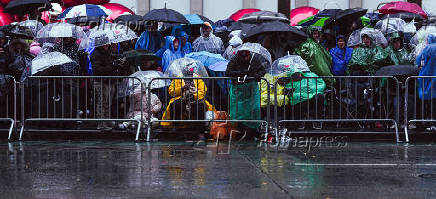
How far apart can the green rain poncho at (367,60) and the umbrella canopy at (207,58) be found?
2572mm

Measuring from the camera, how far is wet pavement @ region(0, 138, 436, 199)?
21.0 feet

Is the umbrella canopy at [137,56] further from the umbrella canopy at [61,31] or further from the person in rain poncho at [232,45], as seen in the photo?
the person in rain poncho at [232,45]

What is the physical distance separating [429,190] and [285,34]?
312 inches

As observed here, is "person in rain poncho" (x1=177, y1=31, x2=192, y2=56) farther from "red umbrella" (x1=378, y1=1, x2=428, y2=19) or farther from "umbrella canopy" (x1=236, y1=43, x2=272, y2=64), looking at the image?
"red umbrella" (x1=378, y1=1, x2=428, y2=19)

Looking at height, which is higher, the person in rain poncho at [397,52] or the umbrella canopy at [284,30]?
the umbrella canopy at [284,30]

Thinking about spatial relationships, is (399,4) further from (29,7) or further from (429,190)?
(429,190)

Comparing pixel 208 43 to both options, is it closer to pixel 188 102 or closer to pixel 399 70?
pixel 188 102

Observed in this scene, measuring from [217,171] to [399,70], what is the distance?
250 inches

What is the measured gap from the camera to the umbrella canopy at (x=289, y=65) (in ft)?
42.5

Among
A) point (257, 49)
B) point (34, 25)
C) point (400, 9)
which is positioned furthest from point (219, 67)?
point (400, 9)

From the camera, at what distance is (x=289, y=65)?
13.0 m

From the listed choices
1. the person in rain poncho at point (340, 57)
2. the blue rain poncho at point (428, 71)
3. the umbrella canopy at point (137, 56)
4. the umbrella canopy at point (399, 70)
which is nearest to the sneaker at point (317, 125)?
the umbrella canopy at point (399, 70)

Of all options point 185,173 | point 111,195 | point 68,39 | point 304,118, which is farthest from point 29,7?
point 111,195

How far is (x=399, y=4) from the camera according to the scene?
20.6 metres
